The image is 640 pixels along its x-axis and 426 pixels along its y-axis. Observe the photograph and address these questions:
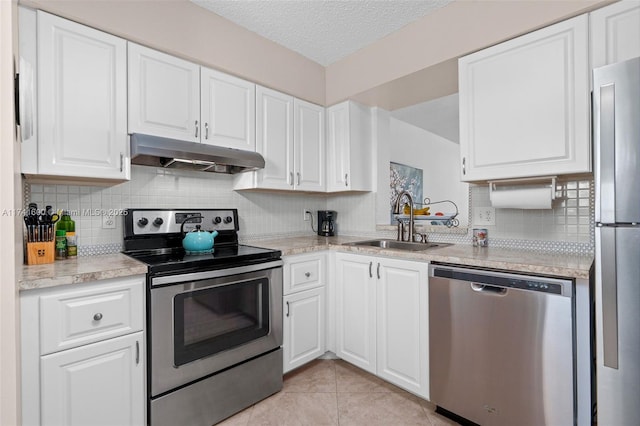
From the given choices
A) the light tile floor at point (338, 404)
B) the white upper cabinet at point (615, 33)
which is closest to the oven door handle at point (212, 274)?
the light tile floor at point (338, 404)

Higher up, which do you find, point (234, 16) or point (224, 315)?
point (234, 16)

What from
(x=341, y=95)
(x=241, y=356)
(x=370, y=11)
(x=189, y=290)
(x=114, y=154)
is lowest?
(x=241, y=356)

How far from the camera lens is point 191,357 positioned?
5.06 feet

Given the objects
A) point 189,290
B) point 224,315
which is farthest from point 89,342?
point 224,315

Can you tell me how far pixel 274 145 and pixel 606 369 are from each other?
2.20 meters

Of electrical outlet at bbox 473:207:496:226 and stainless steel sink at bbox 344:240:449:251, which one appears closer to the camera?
electrical outlet at bbox 473:207:496:226

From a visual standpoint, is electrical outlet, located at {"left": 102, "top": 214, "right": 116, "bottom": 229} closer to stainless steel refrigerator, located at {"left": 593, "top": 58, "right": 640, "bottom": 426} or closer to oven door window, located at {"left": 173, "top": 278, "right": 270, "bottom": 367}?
oven door window, located at {"left": 173, "top": 278, "right": 270, "bottom": 367}

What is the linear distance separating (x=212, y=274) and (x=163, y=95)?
111 cm

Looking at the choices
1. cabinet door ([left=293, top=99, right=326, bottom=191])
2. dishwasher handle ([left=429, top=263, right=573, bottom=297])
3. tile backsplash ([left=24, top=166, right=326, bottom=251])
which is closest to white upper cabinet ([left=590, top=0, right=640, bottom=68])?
dishwasher handle ([left=429, top=263, right=573, bottom=297])

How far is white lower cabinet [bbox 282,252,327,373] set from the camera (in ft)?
6.69

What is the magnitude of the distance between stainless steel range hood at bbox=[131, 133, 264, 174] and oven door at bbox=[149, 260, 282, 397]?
27.1 inches

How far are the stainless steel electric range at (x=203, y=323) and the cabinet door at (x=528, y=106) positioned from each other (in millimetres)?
1457

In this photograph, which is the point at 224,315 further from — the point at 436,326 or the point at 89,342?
the point at 436,326

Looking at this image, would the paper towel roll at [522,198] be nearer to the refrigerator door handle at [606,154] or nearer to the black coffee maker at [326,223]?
the refrigerator door handle at [606,154]
